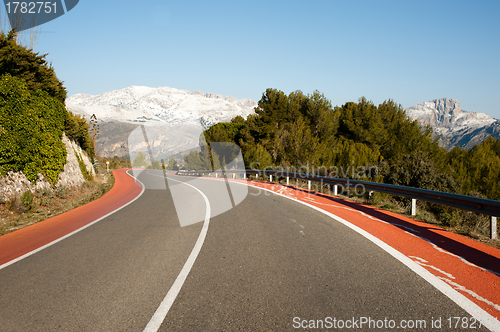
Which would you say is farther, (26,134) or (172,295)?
(26,134)

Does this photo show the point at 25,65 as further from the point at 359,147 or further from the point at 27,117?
the point at 359,147

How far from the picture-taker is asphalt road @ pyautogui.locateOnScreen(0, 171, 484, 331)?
9.34 ft

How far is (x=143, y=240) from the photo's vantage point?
5996 millimetres

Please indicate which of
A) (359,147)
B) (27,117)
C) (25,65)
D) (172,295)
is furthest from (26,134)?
(359,147)

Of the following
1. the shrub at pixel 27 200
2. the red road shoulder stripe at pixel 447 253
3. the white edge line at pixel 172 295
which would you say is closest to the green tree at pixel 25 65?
the shrub at pixel 27 200

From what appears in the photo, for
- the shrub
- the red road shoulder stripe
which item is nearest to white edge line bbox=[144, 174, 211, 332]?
the red road shoulder stripe

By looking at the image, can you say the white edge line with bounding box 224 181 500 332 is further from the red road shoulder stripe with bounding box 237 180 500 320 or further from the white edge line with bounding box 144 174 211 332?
the white edge line with bounding box 144 174 211 332

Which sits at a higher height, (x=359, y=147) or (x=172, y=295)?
Answer: (x=359, y=147)

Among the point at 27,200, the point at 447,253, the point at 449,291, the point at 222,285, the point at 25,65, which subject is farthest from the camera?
the point at 25,65

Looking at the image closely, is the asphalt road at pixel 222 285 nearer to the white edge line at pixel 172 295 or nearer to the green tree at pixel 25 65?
the white edge line at pixel 172 295

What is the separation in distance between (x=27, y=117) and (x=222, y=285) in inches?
529

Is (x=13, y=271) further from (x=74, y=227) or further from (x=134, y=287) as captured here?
(x=74, y=227)

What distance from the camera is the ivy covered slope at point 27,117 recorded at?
451 inches

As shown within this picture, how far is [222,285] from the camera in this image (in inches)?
144
